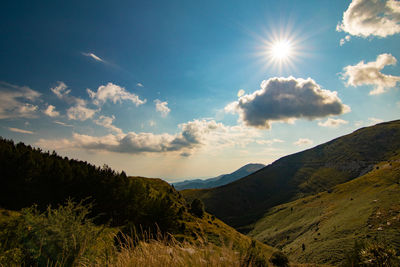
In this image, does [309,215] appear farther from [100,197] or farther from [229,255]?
[229,255]

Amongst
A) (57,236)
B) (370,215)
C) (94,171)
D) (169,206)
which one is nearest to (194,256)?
Result: (57,236)

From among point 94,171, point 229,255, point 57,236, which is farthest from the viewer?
point 94,171

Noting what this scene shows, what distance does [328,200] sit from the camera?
5054 inches

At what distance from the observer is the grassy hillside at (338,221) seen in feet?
207

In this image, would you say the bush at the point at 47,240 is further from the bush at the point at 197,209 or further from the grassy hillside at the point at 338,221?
the bush at the point at 197,209

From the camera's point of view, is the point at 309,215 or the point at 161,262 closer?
the point at 161,262

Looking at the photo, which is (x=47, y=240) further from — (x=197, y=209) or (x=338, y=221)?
(x=338, y=221)

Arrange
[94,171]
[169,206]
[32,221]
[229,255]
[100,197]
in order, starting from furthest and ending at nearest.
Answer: [94,171] < [100,197] < [169,206] < [32,221] < [229,255]

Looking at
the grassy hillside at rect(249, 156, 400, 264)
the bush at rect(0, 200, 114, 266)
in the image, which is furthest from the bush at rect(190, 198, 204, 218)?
the bush at rect(0, 200, 114, 266)

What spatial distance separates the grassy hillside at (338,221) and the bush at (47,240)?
51.4 m

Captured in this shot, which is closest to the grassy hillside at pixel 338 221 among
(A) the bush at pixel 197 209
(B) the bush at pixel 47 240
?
(A) the bush at pixel 197 209

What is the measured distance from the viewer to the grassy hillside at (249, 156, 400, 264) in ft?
A: 207

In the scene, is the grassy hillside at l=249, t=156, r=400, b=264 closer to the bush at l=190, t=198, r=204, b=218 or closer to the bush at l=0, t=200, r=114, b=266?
the bush at l=190, t=198, r=204, b=218

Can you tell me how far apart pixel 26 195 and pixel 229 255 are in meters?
62.5
